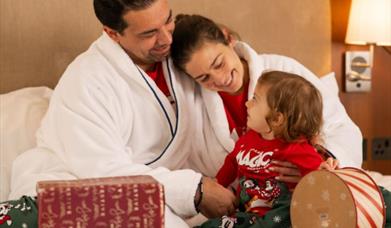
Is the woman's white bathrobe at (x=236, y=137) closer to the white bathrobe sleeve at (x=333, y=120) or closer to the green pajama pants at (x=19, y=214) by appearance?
the white bathrobe sleeve at (x=333, y=120)

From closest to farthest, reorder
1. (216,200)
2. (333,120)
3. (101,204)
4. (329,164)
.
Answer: (101,204), (329,164), (216,200), (333,120)

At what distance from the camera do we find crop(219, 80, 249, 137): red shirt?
2016 mm

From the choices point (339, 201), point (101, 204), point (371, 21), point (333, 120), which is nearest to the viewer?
point (101, 204)

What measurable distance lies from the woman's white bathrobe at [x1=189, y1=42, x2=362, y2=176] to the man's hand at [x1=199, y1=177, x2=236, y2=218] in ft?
0.75

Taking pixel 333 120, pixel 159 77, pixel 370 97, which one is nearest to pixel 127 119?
pixel 159 77

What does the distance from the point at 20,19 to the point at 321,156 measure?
1105 millimetres

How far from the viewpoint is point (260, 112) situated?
1657 millimetres

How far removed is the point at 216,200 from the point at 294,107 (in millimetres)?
334

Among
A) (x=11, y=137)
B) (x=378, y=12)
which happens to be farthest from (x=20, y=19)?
(x=378, y=12)

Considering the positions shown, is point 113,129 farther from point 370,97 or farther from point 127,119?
point 370,97

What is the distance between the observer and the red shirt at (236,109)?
6.61 feet

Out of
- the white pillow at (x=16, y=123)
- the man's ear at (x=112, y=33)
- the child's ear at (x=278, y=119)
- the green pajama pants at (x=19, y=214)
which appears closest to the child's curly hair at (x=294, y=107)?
Result: the child's ear at (x=278, y=119)

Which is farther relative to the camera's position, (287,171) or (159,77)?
(159,77)

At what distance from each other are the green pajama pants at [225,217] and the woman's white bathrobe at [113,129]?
0.17 metres
